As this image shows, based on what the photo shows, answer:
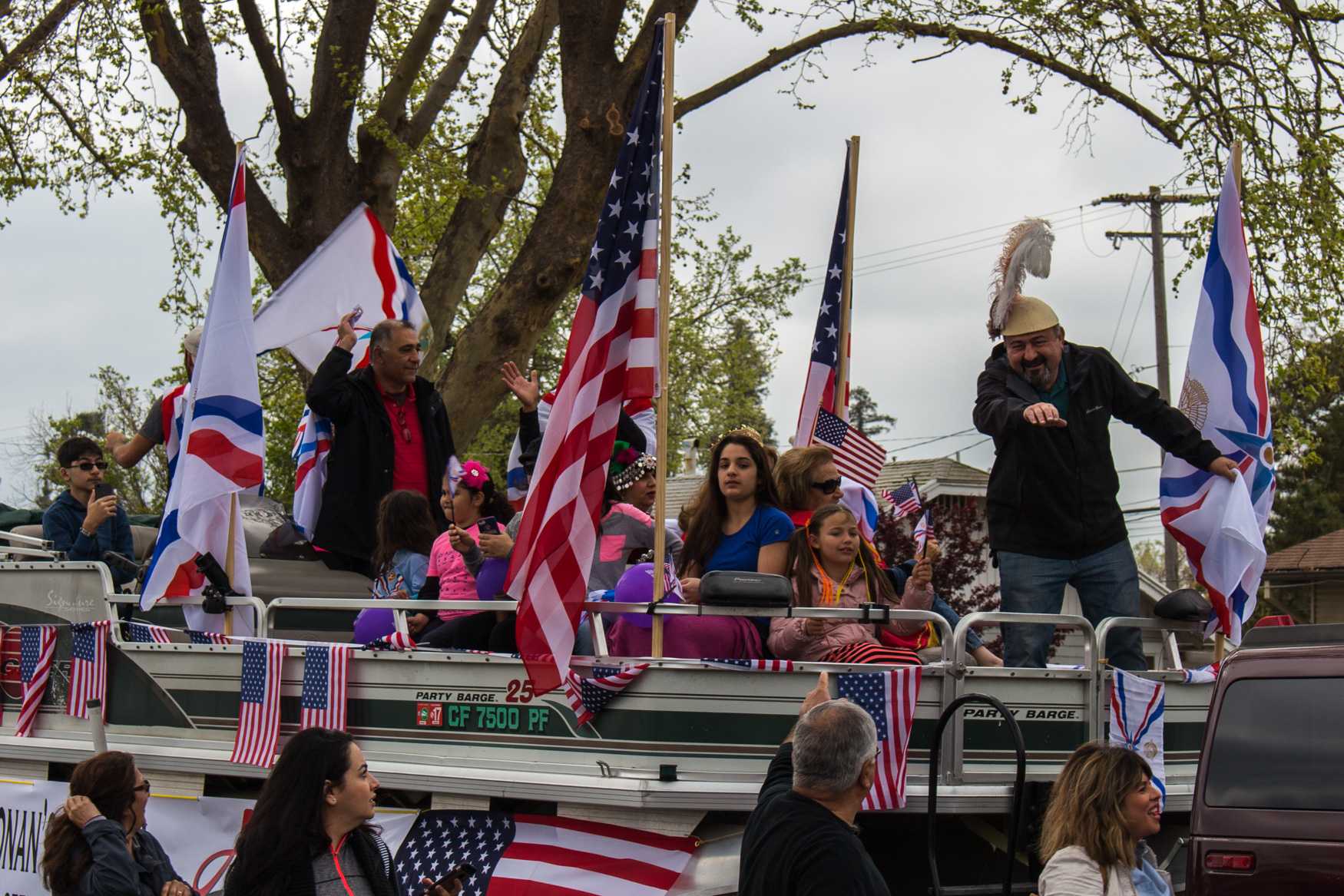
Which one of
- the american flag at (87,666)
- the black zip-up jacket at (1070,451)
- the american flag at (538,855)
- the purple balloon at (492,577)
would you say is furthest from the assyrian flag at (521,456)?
the american flag at (538,855)

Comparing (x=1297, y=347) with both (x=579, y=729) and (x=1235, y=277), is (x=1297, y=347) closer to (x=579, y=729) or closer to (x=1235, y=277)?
(x=1235, y=277)

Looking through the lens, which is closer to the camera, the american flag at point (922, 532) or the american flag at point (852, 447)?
the american flag at point (922, 532)

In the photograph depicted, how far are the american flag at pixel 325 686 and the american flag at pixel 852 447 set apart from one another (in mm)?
3171

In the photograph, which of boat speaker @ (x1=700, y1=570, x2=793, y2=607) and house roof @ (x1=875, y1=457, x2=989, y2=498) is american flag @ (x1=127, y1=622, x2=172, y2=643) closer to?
boat speaker @ (x1=700, y1=570, x2=793, y2=607)

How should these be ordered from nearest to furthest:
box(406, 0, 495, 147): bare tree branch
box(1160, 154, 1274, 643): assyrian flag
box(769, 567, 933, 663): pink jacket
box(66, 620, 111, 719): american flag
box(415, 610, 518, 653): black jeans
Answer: box(769, 567, 933, 663): pink jacket
box(415, 610, 518, 653): black jeans
box(1160, 154, 1274, 643): assyrian flag
box(66, 620, 111, 719): american flag
box(406, 0, 495, 147): bare tree branch

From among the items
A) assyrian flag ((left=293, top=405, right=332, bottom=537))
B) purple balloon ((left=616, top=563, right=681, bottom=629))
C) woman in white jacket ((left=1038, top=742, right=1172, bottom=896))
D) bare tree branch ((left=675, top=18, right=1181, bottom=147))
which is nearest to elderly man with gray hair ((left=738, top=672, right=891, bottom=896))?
woman in white jacket ((left=1038, top=742, right=1172, bottom=896))

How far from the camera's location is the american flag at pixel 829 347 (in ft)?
31.5

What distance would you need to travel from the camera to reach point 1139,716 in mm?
6266

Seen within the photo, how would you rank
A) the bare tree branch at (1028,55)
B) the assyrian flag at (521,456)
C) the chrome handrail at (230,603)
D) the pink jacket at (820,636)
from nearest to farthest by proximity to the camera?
the pink jacket at (820,636) → the chrome handrail at (230,603) → the assyrian flag at (521,456) → the bare tree branch at (1028,55)

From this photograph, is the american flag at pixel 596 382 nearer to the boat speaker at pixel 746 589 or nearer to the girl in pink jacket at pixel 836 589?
the boat speaker at pixel 746 589

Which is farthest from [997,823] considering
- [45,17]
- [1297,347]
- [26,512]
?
[45,17]

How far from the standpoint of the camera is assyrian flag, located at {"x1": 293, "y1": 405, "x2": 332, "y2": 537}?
8.65 meters

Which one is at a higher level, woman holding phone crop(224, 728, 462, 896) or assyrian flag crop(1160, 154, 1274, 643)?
assyrian flag crop(1160, 154, 1274, 643)

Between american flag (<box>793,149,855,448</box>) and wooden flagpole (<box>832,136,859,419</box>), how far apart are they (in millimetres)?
13
